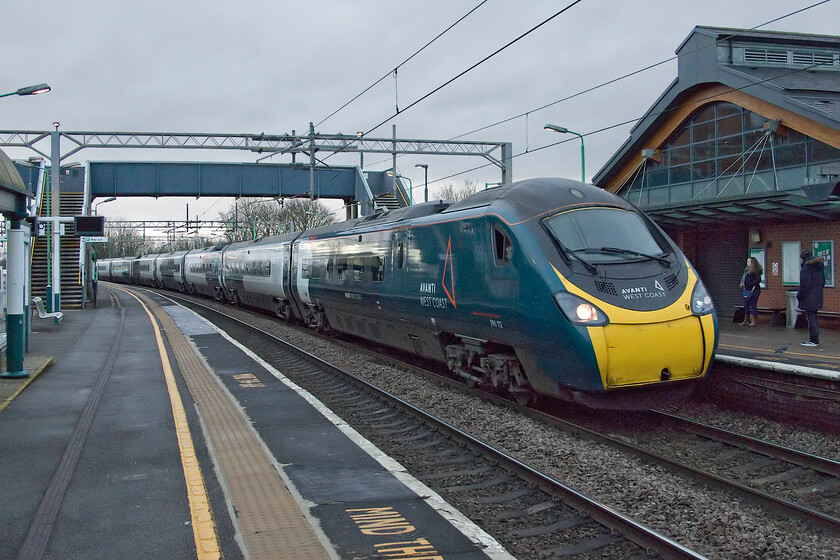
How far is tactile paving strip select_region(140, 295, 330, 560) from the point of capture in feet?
14.9

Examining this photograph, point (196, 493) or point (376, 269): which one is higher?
point (376, 269)

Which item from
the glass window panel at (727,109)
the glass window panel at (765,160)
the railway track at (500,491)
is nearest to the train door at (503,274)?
the railway track at (500,491)

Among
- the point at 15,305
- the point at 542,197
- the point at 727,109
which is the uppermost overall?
the point at 727,109

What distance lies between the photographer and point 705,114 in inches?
790

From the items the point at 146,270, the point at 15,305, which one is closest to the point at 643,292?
the point at 15,305

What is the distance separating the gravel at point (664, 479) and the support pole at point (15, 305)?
582cm

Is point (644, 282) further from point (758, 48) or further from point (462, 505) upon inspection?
point (758, 48)

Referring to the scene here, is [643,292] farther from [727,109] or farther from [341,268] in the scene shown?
[727,109]

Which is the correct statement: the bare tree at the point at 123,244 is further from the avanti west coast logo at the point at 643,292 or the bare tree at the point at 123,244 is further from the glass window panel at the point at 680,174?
the avanti west coast logo at the point at 643,292

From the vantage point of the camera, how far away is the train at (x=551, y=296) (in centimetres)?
748

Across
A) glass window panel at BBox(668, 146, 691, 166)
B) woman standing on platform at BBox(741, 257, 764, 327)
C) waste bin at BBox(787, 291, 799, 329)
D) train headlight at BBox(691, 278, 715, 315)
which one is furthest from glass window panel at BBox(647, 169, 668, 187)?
train headlight at BBox(691, 278, 715, 315)

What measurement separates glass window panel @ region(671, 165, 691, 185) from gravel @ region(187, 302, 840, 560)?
13.1 metres

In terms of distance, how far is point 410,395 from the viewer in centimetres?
1034

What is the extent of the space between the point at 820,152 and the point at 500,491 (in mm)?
14741
